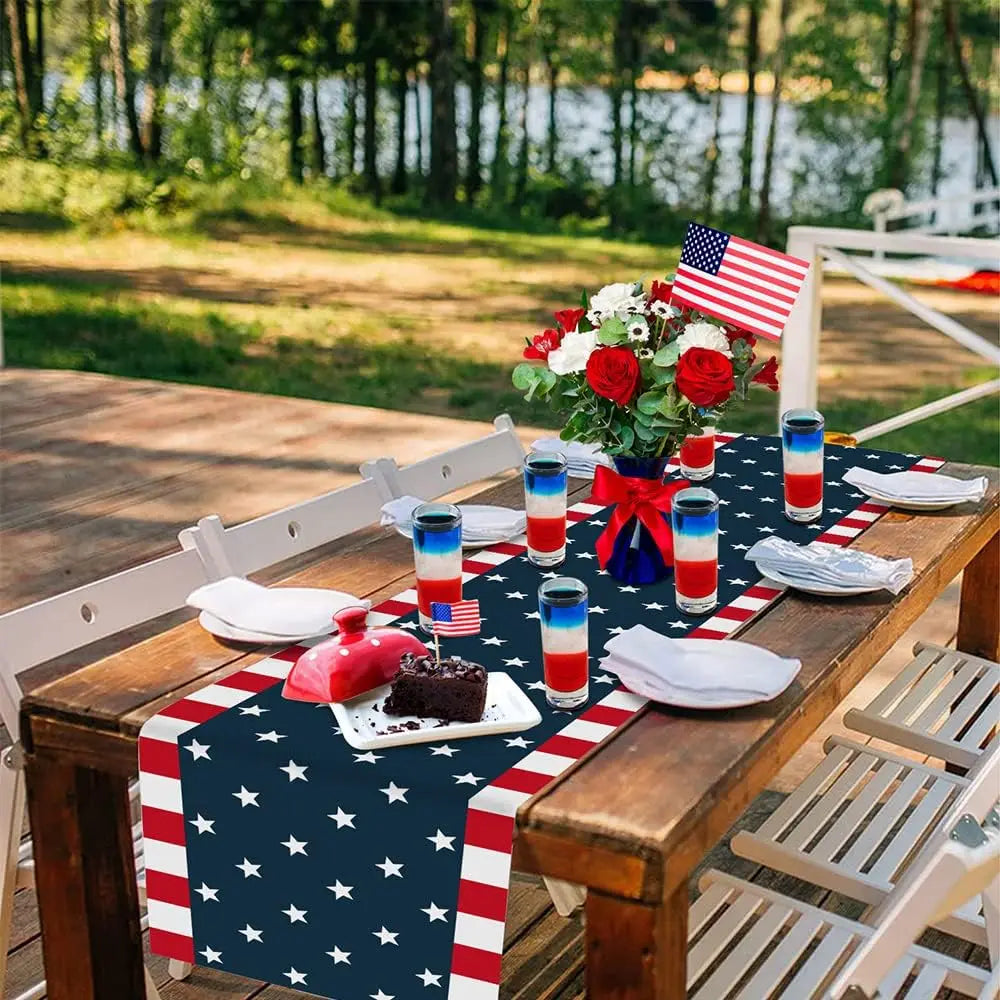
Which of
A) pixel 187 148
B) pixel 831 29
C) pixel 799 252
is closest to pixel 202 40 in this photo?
pixel 187 148

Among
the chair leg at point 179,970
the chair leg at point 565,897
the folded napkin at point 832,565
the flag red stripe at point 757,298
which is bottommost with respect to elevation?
the chair leg at point 179,970

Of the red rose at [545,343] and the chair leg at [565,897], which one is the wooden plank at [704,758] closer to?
the red rose at [545,343]

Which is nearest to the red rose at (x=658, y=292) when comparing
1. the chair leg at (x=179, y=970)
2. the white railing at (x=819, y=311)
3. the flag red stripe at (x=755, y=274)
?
the flag red stripe at (x=755, y=274)

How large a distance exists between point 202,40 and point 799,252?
27.4ft

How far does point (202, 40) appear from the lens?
11.5 meters

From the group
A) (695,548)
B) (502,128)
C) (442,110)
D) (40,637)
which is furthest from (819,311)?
(502,128)

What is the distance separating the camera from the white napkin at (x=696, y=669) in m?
1.79

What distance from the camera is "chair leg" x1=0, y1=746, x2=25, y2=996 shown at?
6.75ft

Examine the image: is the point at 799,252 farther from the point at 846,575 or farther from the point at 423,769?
the point at 423,769

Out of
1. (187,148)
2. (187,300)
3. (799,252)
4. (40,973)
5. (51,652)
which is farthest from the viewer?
(187,148)

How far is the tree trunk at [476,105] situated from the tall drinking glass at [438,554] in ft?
32.9

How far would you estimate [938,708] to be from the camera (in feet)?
8.72

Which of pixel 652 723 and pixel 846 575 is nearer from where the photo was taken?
pixel 652 723

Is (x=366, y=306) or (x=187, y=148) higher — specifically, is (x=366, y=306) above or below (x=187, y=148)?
below
